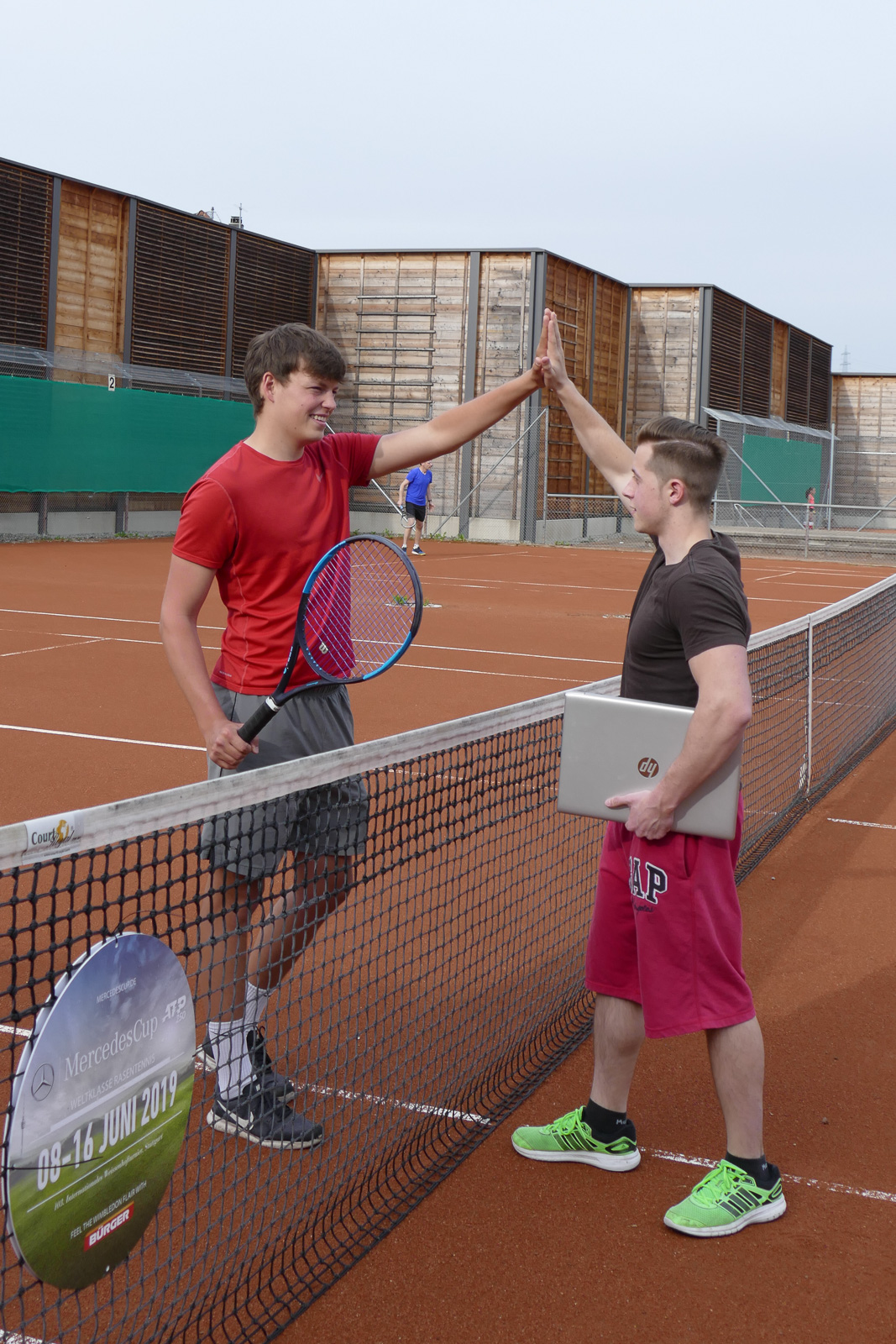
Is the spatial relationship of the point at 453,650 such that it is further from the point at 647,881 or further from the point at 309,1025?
the point at 647,881

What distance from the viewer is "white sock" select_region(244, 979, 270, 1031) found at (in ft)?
10.9

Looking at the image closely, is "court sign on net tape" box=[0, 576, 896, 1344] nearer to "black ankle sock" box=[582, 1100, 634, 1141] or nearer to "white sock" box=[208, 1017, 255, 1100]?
"white sock" box=[208, 1017, 255, 1100]

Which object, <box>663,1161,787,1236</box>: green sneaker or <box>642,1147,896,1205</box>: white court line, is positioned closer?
<box>663,1161,787,1236</box>: green sneaker

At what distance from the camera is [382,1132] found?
11.4ft

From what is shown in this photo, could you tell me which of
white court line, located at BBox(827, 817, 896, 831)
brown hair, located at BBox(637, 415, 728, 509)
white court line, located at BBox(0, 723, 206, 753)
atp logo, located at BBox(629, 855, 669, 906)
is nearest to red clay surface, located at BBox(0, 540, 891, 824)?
white court line, located at BBox(0, 723, 206, 753)

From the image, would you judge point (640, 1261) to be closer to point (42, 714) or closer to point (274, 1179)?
point (274, 1179)

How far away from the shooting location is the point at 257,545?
11.0 feet

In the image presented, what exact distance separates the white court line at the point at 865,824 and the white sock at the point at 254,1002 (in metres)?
4.43

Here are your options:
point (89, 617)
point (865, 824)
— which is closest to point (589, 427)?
point (865, 824)

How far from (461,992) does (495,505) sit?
1038 inches

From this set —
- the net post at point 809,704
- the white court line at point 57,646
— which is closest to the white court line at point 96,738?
the white court line at point 57,646

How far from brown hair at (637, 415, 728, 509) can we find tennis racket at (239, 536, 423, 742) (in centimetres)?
63

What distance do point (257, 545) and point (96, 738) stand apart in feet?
16.9

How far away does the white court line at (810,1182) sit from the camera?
337 centimetres
